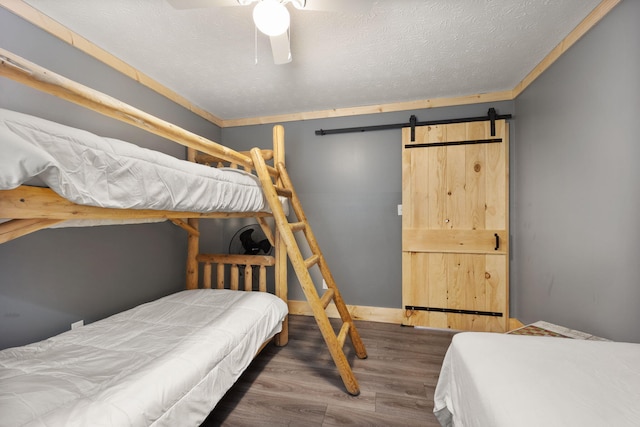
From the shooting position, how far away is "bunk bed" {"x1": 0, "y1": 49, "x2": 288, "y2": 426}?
747mm

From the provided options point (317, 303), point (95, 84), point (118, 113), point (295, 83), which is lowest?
point (317, 303)

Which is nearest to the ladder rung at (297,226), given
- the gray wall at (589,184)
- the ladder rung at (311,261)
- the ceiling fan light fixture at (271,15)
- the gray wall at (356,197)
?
the ladder rung at (311,261)

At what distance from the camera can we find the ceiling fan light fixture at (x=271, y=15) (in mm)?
1090

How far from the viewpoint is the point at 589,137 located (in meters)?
1.46

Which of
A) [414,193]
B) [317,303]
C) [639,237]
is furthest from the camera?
[414,193]

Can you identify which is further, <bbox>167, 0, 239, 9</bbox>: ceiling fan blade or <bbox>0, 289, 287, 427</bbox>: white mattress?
<bbox>167, 0, 239, 9</bbox>: ceiling fan blade

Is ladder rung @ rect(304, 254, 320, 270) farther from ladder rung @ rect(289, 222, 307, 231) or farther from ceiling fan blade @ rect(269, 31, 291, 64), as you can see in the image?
ceiling fan blade @ rect(269, 31, 291, 64)

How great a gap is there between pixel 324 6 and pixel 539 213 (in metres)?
2.13

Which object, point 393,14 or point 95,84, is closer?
point 393,14

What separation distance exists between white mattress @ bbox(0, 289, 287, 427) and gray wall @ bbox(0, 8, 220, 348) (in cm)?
Answer: 24

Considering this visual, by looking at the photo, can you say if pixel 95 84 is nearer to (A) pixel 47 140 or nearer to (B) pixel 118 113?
(B) pixel 118 113

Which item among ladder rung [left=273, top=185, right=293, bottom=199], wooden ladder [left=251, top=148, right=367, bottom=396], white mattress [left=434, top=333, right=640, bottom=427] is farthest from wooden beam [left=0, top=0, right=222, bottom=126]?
white mattress [left=434, top=333, right=640, bottom=427]

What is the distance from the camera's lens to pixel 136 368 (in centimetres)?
107

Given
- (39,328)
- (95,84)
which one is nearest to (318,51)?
(95,84)
